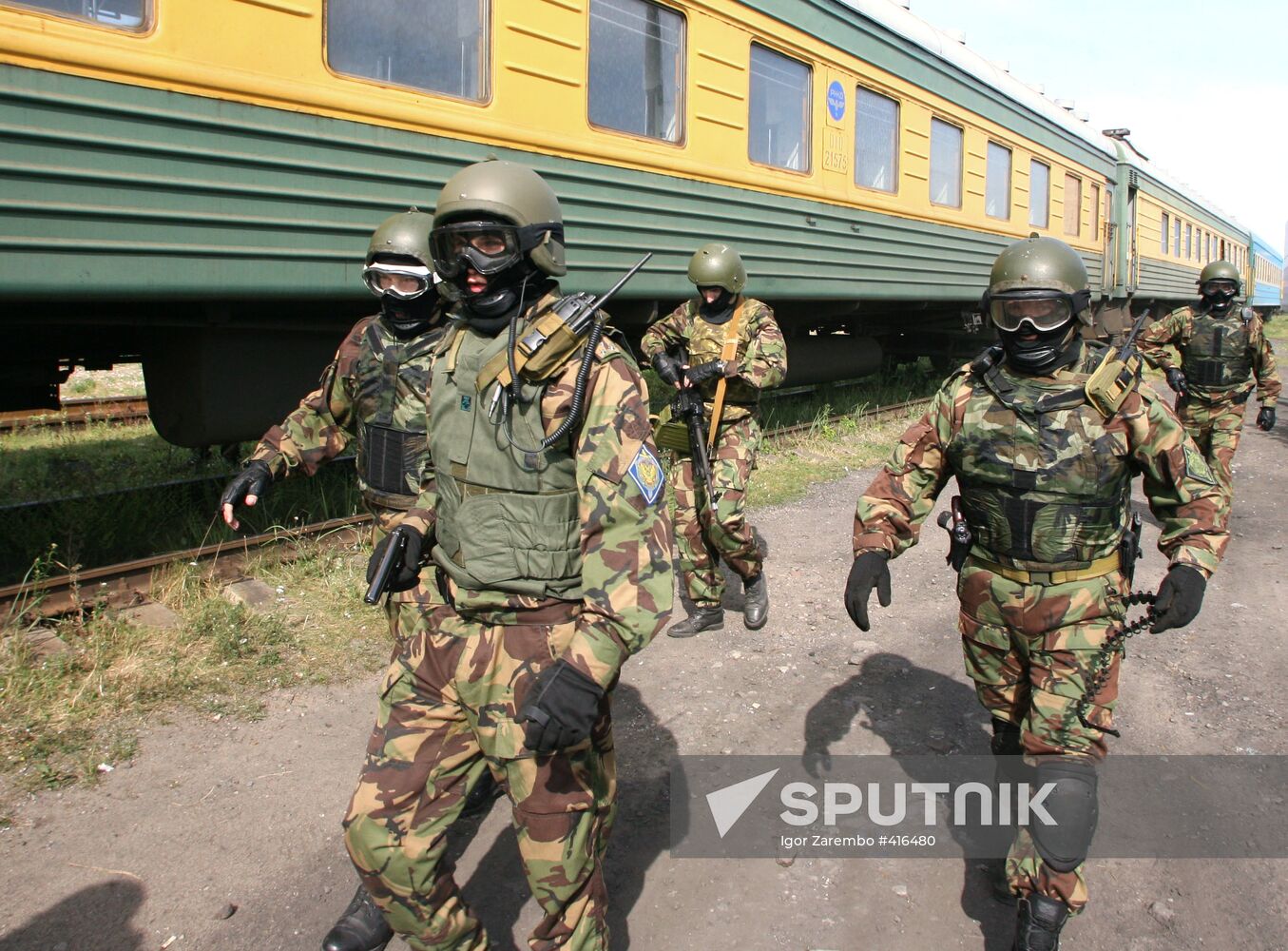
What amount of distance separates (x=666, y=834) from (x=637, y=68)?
4.51 meters

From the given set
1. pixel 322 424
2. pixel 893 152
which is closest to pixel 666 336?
pixel 322 424

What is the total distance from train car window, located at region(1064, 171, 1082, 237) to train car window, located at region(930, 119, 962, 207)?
3.59 m

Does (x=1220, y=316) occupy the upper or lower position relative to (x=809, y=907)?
upper

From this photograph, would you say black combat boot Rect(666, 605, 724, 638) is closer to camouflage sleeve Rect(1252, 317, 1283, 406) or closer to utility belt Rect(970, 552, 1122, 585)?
utility belt Rect(970, 552, 1122, 585)

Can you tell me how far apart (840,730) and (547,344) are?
2.31 m

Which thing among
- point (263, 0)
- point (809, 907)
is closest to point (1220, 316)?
point (809, 907)

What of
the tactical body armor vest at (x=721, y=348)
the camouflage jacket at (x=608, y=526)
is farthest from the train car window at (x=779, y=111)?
the camouflage jacket at (x=608, y=526)

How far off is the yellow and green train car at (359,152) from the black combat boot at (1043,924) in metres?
3.70

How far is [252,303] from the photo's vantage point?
5.02m

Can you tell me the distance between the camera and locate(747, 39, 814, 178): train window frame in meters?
6.83

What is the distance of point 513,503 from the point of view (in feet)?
7.06

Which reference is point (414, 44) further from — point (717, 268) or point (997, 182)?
point (997, 182)

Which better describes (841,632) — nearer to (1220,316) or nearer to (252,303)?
(252,303)

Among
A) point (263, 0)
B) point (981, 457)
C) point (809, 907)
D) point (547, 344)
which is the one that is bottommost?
point (809, 907)
